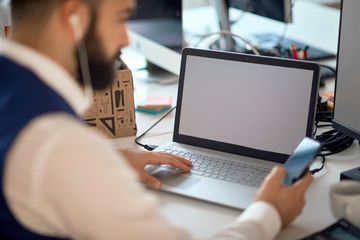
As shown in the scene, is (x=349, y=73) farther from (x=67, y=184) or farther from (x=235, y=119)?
(x=67, y=184)

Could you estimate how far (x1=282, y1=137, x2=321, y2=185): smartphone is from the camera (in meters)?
0.93

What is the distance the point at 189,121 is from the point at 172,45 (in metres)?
0.61

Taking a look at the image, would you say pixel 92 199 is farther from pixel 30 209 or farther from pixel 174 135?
pixel 174 135

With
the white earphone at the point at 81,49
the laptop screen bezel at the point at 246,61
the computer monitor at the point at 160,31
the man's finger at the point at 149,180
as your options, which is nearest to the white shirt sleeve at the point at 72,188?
the white earphone at the point at 81,49

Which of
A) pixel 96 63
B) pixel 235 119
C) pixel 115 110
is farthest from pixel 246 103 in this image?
pixel 96 63

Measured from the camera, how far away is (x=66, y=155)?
25.1 inches

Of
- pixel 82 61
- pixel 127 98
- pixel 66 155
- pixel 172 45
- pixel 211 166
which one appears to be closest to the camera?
pixel 66 155

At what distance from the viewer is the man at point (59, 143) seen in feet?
2.11

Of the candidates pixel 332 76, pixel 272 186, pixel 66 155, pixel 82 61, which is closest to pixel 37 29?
pixel 82 61

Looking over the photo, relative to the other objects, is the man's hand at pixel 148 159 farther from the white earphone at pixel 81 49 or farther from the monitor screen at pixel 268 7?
the monitor screen at pixel 268 7

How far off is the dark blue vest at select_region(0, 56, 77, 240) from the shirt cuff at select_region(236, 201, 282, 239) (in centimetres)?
40

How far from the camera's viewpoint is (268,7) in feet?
6.60

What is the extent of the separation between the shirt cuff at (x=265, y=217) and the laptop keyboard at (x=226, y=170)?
0.20 m

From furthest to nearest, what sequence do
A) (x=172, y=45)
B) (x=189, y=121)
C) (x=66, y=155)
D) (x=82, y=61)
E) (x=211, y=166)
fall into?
1. (x=172, y=45)
2. (x=189, y=121)
3. (x=211, y=166)
4. (x=82, y=61)
5. (x=66, y=155)
